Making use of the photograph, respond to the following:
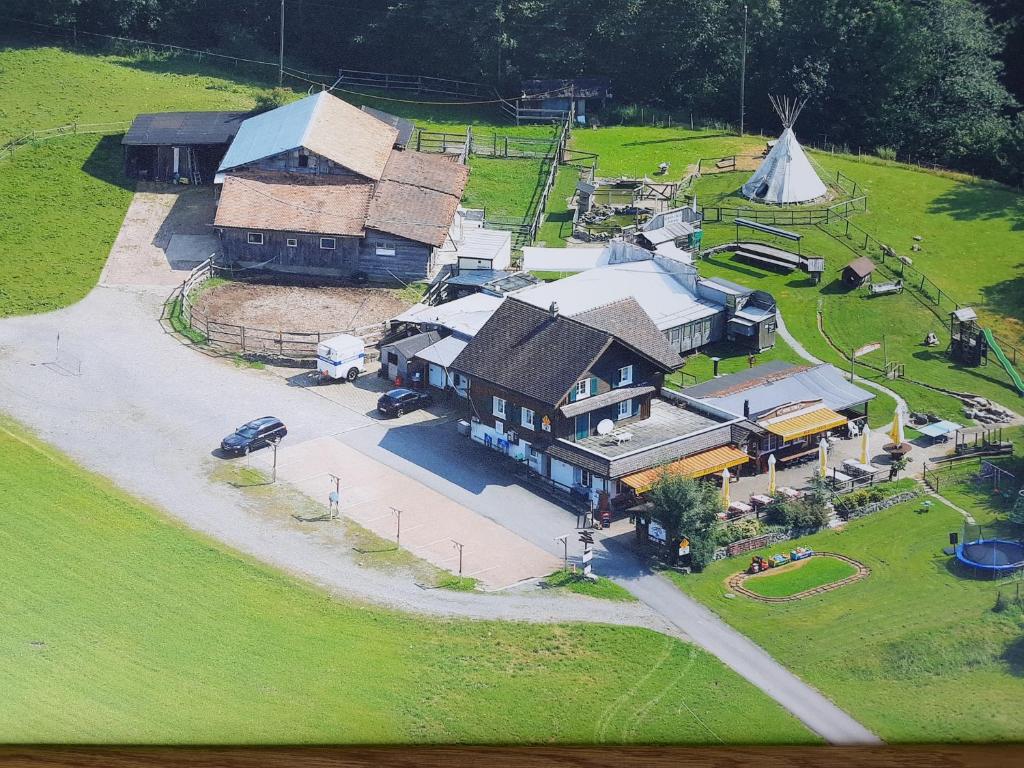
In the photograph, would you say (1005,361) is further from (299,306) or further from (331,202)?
(331,202)

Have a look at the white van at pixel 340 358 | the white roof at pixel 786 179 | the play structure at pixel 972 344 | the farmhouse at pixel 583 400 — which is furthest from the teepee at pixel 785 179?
the white van at pixel 340 358

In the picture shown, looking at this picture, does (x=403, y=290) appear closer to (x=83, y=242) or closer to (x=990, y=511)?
(x=83, y=242)

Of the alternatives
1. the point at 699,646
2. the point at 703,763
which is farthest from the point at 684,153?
the point at 703,763

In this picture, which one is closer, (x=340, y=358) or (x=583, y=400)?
(x=583, y=400)

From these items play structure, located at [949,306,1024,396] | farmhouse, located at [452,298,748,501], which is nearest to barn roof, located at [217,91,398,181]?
farmhouse, located at [452,298,748,501]

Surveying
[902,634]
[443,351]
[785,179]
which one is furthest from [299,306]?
[902,634]

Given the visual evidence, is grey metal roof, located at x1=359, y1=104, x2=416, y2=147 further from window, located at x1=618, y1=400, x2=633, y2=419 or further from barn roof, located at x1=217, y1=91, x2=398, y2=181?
window, located at x1=618, y1=400, x2=633, y2=419
